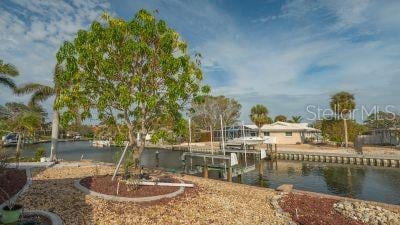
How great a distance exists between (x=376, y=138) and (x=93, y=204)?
6853cm

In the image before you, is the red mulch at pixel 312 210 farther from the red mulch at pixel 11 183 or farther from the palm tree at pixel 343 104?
the palm tree at pixel 343 104

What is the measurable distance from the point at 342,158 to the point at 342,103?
17414 mm

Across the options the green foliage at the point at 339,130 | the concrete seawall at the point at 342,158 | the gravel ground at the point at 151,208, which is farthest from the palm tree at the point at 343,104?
the gravel ground at the point at 151,208

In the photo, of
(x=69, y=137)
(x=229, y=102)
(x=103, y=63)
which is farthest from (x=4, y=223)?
(x=69, y=137)

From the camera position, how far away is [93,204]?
458 inches

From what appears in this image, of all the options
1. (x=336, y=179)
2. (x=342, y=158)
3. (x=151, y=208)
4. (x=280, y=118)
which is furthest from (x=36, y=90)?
(x=280, y=118)

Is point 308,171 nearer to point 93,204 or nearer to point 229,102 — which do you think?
point 93,204

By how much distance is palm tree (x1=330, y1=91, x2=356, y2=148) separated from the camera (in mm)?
55031

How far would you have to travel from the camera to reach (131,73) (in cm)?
1600

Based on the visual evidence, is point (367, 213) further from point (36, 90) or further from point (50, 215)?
point (36, 90)

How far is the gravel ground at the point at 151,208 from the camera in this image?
1065 cm

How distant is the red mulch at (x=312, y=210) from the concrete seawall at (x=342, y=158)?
89.2ft

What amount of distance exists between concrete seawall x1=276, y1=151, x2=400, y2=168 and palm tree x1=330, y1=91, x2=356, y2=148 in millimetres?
13780

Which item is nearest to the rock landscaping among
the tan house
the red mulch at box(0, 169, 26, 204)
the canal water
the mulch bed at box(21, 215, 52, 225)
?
the canal water
